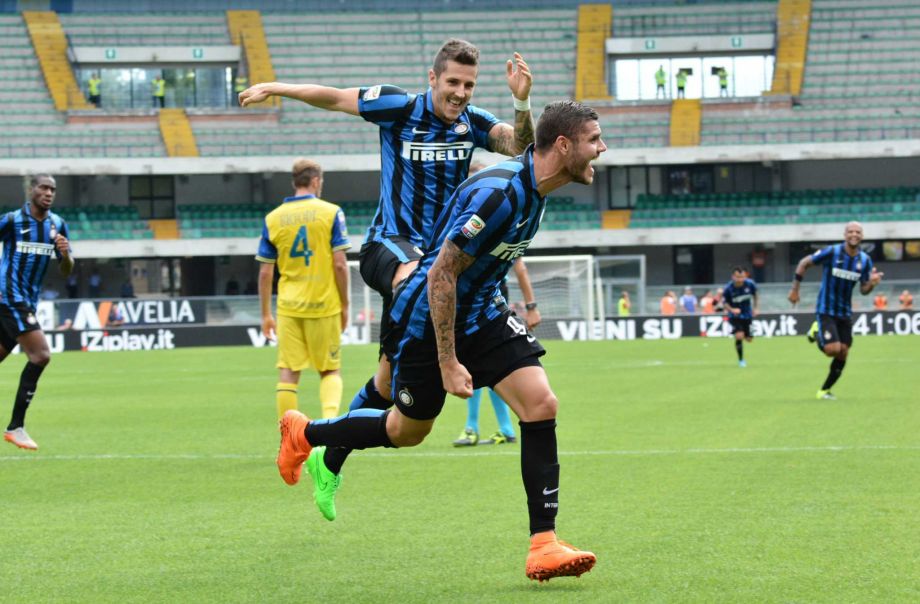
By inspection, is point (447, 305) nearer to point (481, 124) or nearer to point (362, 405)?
point (362, 405)

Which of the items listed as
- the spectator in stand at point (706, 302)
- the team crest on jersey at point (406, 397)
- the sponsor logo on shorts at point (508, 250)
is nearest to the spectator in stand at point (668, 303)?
the spectator in stand at point (706, 302)

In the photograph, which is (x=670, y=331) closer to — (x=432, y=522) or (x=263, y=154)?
(x=263, y=154)

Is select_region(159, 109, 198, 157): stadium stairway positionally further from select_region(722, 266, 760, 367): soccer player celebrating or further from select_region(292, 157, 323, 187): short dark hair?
select_region(292, 157, 323, 187): short dark hair

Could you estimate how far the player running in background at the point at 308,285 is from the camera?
9.41 metres

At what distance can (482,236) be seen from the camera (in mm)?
4883

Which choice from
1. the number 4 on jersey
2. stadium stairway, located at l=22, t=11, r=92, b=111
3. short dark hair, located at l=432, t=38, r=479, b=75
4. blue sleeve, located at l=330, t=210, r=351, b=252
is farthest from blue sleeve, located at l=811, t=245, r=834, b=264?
stadium stairway, located at l=22, t=11, r=92, b=111

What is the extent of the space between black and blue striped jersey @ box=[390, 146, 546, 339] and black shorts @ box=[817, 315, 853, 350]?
10.6m

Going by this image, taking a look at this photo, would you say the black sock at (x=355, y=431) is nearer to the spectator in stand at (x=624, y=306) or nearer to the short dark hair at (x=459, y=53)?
the short dark hair at (x=459, y=53)

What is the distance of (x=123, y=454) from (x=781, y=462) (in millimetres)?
5087

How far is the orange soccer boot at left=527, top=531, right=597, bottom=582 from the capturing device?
4.82 m

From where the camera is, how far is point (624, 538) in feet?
19.6

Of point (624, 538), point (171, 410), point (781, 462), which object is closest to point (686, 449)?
point (781, 462)

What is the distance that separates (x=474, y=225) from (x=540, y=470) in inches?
42.5

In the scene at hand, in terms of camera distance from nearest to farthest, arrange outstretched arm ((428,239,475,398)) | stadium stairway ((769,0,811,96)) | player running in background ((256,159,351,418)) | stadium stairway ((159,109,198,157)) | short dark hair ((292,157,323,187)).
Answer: outstretched arm ((428,239,475,398)), short dark hair ((292,157,323,187)), player running in background ((256,159,351,418)), stadium stairway ((159,109,198,157)), stadium stairway ((769,0,811,96))
